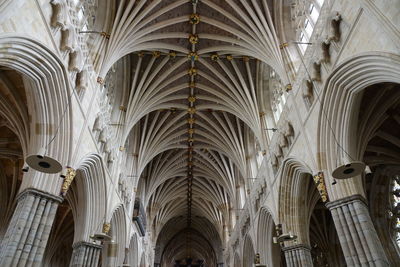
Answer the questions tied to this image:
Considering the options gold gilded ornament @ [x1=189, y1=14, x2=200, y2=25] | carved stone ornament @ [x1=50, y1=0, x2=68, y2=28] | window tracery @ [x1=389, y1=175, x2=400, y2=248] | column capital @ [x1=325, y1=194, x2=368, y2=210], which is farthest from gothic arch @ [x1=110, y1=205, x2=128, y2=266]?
window tracery @ [x1=389, y1=175, x2=400, y2=248]

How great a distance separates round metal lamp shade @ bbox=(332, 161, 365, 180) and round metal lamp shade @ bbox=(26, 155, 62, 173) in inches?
286

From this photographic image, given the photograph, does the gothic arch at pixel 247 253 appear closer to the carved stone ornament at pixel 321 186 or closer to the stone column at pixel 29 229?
the carved stone ornament at pixel 321 186

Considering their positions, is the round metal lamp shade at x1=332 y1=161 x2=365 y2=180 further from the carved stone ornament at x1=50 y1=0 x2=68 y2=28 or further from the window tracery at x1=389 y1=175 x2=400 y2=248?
the window tracery at x1=389 y1=175 x2=400 y2=248

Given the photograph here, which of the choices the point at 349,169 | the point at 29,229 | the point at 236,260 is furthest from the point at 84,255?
the point at 236,260

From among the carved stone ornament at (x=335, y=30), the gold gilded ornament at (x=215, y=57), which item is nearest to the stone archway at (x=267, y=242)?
the gold gilded ornament at (x=215, y=57)

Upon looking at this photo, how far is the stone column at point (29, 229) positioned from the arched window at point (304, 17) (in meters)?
11.5

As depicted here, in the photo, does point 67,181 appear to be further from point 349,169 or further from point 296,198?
point 296,198

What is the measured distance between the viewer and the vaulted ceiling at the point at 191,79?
15.7 meters

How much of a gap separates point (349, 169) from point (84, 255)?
10.5 meters

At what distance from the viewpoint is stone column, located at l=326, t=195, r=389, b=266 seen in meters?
8.25

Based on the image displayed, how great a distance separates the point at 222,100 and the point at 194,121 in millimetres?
4198

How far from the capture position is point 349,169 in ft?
26.5

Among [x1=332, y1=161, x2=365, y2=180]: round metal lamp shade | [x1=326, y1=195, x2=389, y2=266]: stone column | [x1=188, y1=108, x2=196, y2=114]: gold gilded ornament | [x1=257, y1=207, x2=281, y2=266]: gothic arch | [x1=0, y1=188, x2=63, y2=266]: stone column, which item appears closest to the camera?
[x1=332, y1=161, x2=365, y2=180]: round metal lamp shade

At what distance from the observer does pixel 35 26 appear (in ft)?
28.2
